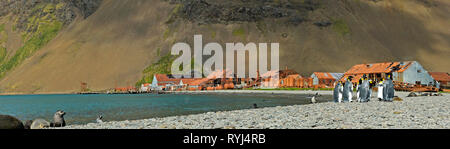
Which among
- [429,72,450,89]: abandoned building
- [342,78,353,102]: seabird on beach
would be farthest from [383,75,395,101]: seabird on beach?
[429,72,450,89]: abandoned building

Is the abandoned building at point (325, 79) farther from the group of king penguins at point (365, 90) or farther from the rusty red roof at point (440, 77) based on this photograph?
the group of king penguins at point (365, 90)

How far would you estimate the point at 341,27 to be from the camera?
605 ft

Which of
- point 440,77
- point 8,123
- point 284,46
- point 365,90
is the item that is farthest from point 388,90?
point 284,46

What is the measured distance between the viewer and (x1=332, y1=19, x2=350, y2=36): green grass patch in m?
181

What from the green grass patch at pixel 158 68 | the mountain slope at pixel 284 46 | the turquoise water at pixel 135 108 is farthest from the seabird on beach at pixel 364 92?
the green grass patch at pixel 158 68

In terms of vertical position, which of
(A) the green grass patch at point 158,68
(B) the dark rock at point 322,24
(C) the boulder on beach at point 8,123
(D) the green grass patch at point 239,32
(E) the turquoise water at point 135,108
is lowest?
(E) the turquoise water at point 135,108

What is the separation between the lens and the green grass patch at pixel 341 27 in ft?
593

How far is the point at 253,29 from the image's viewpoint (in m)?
194

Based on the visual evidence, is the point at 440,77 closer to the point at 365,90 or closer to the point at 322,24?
the point at 365,90

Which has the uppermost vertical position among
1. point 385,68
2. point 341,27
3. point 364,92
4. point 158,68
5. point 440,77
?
point 341,27

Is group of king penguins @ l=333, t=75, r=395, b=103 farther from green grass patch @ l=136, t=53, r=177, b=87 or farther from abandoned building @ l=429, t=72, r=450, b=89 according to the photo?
green grass patch @ l=136, t=53, r=177, b=87

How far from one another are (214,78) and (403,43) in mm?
A: 103653
